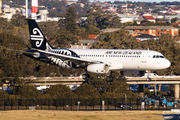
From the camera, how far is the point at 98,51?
58906mm

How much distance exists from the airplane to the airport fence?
5806mm

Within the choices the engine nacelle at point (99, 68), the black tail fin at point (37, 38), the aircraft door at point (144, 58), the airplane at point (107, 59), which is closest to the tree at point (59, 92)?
the black tail fin at point (37, 38)

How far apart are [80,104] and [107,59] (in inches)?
380

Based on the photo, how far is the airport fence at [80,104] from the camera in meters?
60.5

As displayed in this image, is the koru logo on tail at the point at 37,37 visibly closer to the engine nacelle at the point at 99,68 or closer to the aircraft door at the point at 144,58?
the engine nacelle at the point at 99,68

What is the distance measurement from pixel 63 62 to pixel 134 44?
7547cm

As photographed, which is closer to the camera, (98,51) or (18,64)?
(98,51)

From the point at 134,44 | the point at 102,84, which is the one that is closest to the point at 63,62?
the point at 102,84

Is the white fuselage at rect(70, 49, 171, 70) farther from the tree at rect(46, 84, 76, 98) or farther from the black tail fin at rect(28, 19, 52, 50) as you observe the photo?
the tree at rect(46, 84, 76, 98)

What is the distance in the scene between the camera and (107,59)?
189 ft

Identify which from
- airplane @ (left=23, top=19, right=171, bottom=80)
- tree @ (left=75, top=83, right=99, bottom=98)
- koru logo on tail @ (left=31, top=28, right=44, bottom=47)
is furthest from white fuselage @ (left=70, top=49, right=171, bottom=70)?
tree @ (left=75, top=83, right=99, bottom=98)

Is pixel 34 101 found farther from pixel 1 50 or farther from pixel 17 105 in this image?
pixel 1 50

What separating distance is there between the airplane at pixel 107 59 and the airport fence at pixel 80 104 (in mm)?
5806

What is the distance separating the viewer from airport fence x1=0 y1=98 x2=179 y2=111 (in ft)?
198
